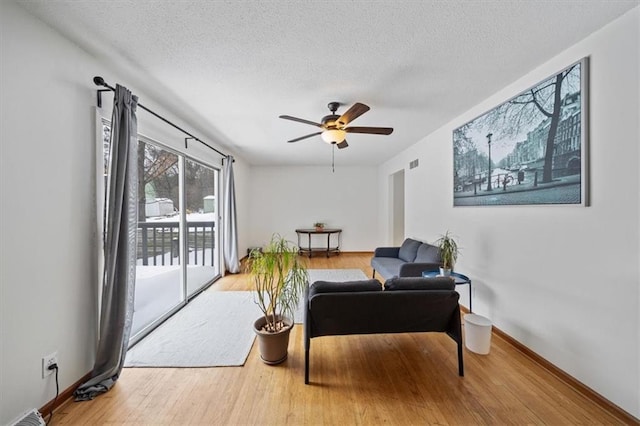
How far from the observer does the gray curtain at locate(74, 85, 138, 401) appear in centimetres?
184

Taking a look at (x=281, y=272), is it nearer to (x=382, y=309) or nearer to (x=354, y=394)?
(x=382, y=309)

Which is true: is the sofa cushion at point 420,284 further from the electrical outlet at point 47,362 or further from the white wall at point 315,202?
the white wall at point 315,202

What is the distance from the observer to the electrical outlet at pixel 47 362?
1.53 meters

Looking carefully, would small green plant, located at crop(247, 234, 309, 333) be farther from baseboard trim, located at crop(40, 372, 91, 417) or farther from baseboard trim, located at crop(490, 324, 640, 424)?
baseboard trim, located at crop(490, 324, 640, 424)

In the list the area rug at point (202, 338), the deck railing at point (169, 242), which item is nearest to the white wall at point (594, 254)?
the area rug at point (202, 338)

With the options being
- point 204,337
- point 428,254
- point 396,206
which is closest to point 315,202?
point 396,206

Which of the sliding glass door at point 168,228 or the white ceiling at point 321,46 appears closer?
the white ceiling at point 321,46

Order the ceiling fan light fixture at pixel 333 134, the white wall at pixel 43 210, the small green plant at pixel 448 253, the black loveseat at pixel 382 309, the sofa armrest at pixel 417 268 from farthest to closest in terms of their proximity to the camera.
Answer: the sofa armrest at pixel 417 268
the small green plant at pixel 448 253
the ceiling fan light fixture at pixel 333 134
the black loveseat at pixel 382 309
the white wall at pixel 43 210

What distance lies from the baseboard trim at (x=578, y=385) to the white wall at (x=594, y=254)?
0.11 feet

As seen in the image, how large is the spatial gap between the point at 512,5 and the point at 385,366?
2.59 m

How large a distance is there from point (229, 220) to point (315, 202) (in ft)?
8.69

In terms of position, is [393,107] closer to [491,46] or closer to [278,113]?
[491,46]

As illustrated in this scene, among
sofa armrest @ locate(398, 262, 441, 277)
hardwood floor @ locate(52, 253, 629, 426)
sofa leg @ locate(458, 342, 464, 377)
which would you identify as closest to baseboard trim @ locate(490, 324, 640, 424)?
hardwood floor @ locate(52, 253, 629, 426)

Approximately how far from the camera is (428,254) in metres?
3.38
